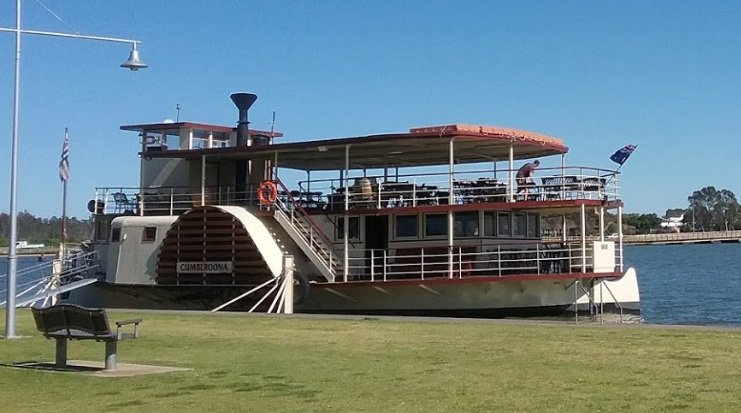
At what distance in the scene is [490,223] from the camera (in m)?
28.8

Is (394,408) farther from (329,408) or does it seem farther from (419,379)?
(419,379)

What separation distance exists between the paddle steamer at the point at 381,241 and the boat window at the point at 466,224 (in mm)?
56

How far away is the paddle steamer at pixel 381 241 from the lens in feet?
91.1

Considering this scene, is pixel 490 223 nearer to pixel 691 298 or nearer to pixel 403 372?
pixel 403 372

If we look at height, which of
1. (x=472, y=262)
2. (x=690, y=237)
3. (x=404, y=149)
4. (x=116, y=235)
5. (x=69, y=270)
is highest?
(x=690, y=237)

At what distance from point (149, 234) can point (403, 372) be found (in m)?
20.4

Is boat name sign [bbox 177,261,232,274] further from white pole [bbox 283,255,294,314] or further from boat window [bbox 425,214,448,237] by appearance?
boat window [bbox 425,214,448,237]

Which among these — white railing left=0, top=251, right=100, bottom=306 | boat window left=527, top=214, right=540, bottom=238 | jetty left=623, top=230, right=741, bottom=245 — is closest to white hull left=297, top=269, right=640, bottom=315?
boat window left=527, top=214, right=540, bottom=238

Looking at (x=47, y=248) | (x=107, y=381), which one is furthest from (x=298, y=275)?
(x=47, y=248)

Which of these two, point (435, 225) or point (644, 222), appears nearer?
point (435, 225)

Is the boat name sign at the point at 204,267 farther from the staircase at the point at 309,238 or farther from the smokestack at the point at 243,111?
the smokestack at the point at 243,111

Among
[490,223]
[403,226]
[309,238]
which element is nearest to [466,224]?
[490,223]

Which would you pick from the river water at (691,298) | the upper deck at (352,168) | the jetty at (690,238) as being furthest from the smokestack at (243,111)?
the jetty at (690,238)

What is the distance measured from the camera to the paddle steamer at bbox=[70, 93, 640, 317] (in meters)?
27.8
